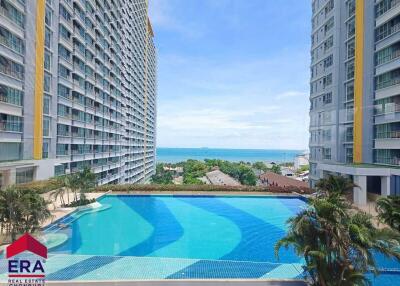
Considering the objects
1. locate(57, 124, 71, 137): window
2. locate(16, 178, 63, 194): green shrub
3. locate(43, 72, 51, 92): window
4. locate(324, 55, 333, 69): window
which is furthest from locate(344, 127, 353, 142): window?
locate(43, 72, 51, 92): window

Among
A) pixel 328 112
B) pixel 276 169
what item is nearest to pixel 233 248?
pixel 328 112

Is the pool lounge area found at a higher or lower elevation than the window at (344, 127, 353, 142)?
lower

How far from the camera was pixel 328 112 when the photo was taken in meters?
39.7

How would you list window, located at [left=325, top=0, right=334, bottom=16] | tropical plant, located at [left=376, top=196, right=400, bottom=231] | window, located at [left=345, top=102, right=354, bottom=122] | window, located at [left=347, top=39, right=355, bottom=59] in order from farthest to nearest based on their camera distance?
1. window, located at [left=325, top=0, right=334, bottom=16]
2. window, located at [left=347, top=39, right=355, bottom=59]
3. window, located at [left=345, top=102, right=354, bottom=122]
4. tropical plant, located at [left=376, top=196, right=400, bottom=231]

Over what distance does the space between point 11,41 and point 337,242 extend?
2950cm

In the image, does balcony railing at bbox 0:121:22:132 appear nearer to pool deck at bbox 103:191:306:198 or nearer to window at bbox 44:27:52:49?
window at bbox 44:27:52:49

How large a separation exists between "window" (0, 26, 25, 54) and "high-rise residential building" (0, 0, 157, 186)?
9cm

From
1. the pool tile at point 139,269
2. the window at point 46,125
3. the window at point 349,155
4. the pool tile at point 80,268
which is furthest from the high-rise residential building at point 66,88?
the window at point 349,155

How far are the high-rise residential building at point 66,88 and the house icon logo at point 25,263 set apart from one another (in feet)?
57.5

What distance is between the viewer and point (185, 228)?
22.3 meters

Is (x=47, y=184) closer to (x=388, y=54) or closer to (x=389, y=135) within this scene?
(x=389, y=135)

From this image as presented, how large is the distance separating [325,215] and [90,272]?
9.01 m

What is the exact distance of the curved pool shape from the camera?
690 inches

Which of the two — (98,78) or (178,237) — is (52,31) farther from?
(178,237)
